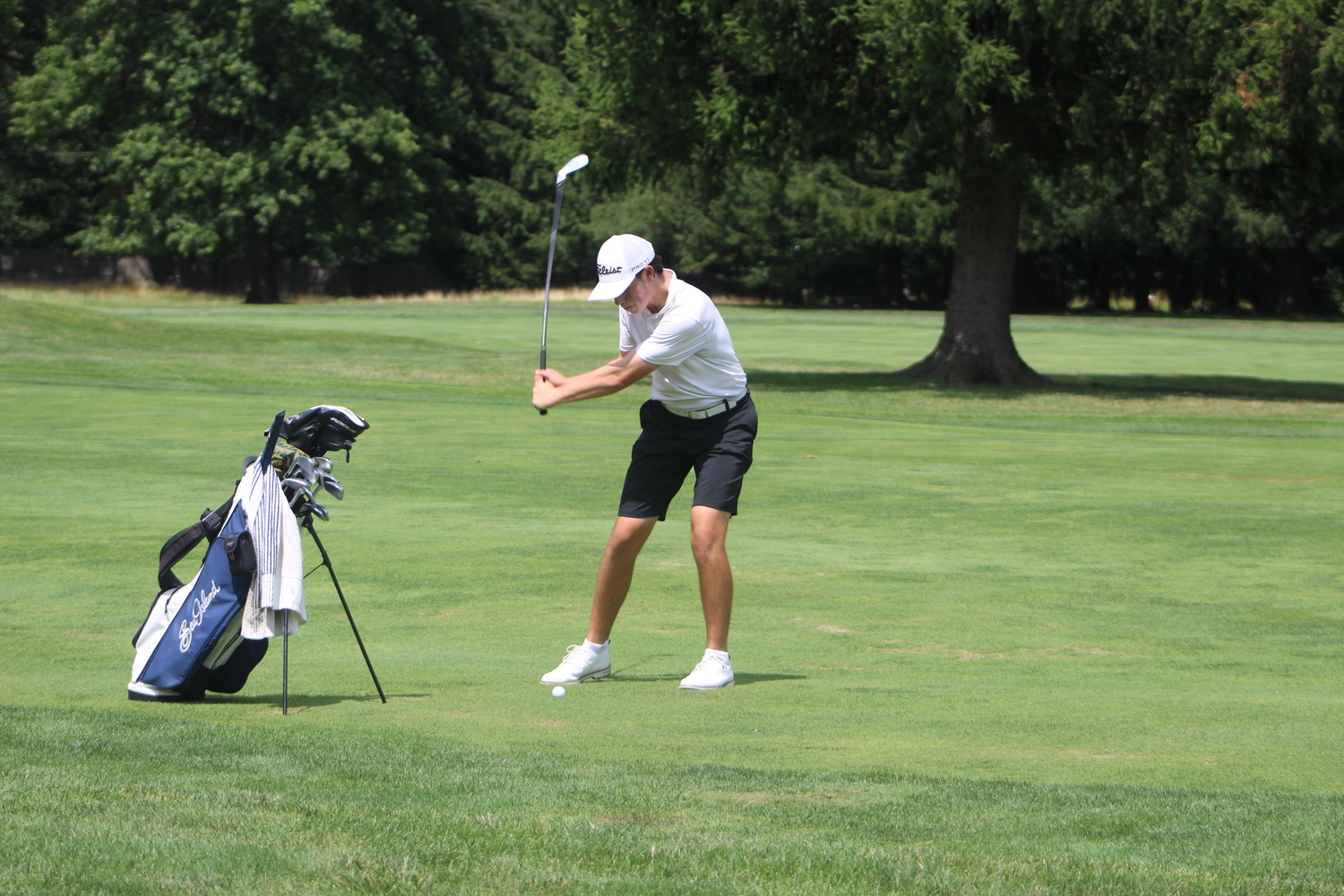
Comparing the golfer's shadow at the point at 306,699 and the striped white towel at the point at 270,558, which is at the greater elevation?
the striped white towel at the point at 270,558

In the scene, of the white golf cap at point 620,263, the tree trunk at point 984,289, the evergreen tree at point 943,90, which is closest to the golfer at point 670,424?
the white golf cap at point 620,263

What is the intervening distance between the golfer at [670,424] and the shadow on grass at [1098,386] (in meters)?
19.1

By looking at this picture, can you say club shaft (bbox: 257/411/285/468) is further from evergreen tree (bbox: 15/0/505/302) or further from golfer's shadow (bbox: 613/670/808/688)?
evergreen tree (bbox: 15/0/505/302)

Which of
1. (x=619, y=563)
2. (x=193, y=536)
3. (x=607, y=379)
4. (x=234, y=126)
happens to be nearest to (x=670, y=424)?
(x=607, y=379)

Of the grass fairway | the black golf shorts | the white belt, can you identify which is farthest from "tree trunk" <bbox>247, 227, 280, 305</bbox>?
the white belt

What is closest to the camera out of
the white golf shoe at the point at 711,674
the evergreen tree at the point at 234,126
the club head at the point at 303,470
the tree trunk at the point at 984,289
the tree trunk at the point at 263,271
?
the club head at the point at 303,470

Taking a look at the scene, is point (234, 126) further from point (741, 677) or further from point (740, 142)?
point (741, 677)

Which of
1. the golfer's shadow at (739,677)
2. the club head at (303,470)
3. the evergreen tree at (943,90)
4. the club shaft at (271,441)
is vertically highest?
the evergreen tree at (943,90)

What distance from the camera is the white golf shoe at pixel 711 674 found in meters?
6.56

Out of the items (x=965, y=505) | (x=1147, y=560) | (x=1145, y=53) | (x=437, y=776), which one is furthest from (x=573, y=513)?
(x=1145, y=53)

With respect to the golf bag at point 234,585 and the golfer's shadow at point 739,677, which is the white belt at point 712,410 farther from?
the golf bag at point 234,585

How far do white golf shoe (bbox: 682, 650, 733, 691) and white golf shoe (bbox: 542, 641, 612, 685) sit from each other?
1.23 feet

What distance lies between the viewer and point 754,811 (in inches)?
179

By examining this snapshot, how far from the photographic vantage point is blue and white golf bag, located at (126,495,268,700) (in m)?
6.02
